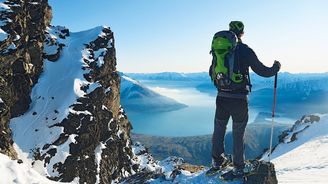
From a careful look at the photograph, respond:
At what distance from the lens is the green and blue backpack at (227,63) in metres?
Answer: 9.38

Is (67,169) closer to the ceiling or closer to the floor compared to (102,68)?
closer to the floor

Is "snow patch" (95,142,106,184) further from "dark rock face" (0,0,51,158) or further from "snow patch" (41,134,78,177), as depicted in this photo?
"dark rock face" (0,0,51,158)

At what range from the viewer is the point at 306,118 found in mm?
64250

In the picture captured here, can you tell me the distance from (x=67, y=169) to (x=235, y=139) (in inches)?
2274

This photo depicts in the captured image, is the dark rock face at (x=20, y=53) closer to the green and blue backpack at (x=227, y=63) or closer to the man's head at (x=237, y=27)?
the green and blue backpack at (x=227, y=63)

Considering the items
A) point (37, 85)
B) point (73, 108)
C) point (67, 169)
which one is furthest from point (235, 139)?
point (37, 85)

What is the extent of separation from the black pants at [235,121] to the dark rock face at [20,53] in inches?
2107

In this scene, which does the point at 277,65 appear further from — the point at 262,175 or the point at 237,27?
the point at 262,175

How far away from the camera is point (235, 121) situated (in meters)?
9.84

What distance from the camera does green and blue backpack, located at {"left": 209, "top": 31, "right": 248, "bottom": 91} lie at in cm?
938

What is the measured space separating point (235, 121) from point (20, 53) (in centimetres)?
6352

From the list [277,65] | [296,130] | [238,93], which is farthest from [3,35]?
[277,65]

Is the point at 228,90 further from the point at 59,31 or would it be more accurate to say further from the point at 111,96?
the point at 59,31

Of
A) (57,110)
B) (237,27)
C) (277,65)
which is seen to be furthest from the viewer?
(57,110)
